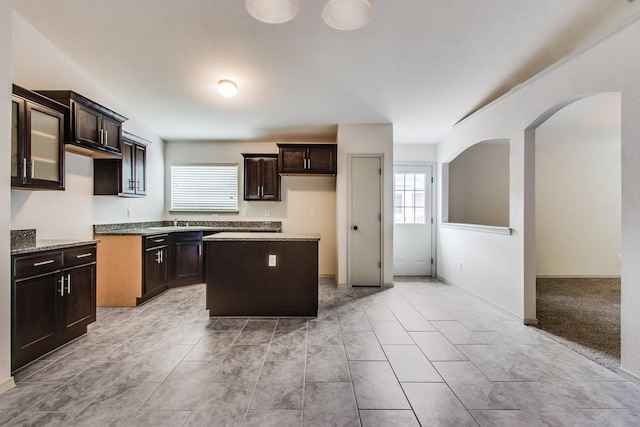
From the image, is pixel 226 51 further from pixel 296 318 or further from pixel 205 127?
pixel 296 318

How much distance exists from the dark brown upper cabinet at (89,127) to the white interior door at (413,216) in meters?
4.70

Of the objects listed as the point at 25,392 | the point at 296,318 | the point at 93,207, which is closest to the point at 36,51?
the point at 93,207

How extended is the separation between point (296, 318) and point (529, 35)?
4.00 meters

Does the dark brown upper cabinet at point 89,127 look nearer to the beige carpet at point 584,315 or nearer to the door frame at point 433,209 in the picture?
the door frame at point 433,209

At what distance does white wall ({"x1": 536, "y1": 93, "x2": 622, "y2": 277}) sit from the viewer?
17.2 feet

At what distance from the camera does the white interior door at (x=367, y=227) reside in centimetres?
471

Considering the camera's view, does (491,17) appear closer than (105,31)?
Yes

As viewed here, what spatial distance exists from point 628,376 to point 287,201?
15.7 feet

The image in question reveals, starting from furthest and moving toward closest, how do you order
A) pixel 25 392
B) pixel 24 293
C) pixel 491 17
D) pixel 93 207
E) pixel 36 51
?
pixel 93 207
pixel 36 51
pixel 491 17
pixel 24 293
pixel 25 392

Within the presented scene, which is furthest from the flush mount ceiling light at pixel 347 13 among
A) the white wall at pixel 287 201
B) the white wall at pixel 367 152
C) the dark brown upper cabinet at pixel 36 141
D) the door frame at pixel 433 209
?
the door frame at pixel 433 209

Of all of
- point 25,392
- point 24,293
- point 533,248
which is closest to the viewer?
point 25,392

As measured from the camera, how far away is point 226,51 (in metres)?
3.20

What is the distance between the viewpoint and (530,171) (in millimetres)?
3135

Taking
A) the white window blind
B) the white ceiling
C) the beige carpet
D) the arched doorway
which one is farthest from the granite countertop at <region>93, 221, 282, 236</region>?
the arched doorway
